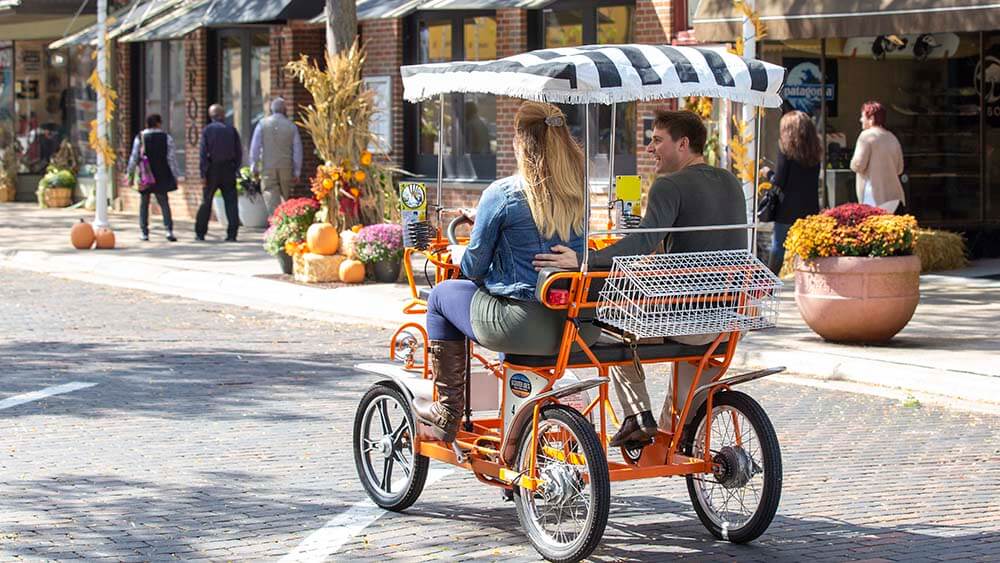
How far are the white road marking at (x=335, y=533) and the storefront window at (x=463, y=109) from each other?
15.2m

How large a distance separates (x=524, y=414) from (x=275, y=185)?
55.2ft

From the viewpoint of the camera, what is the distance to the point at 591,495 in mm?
6078

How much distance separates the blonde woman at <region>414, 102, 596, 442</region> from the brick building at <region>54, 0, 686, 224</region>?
12.2 metres

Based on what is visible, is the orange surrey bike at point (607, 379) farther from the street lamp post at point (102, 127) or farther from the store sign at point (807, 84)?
the street lamp post at point (102, 127)

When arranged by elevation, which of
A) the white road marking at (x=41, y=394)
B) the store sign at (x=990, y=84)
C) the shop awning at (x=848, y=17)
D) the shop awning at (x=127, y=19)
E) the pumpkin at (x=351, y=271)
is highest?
the shop awning at (x=127, y=19)

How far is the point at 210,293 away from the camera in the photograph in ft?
55.5

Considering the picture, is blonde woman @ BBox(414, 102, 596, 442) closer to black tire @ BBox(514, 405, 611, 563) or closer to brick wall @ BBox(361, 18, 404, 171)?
black tire @ BBox(514, 405, 611, 563)

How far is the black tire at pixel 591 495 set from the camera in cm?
605

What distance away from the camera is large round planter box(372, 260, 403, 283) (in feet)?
54.9

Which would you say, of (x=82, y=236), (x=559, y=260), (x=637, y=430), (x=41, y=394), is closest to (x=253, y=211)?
(x=82, y=236)

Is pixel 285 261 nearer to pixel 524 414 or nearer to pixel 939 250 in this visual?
pixel 939 250

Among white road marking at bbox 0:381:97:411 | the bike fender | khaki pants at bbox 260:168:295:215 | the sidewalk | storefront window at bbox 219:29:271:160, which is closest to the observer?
the bike fender

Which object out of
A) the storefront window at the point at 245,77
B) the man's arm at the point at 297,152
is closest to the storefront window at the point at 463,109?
the man's arm at the point at 297,152

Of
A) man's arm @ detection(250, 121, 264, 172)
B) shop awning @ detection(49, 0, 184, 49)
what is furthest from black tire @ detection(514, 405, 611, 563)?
shop awning @ detection(49, 0, 184, 49)
